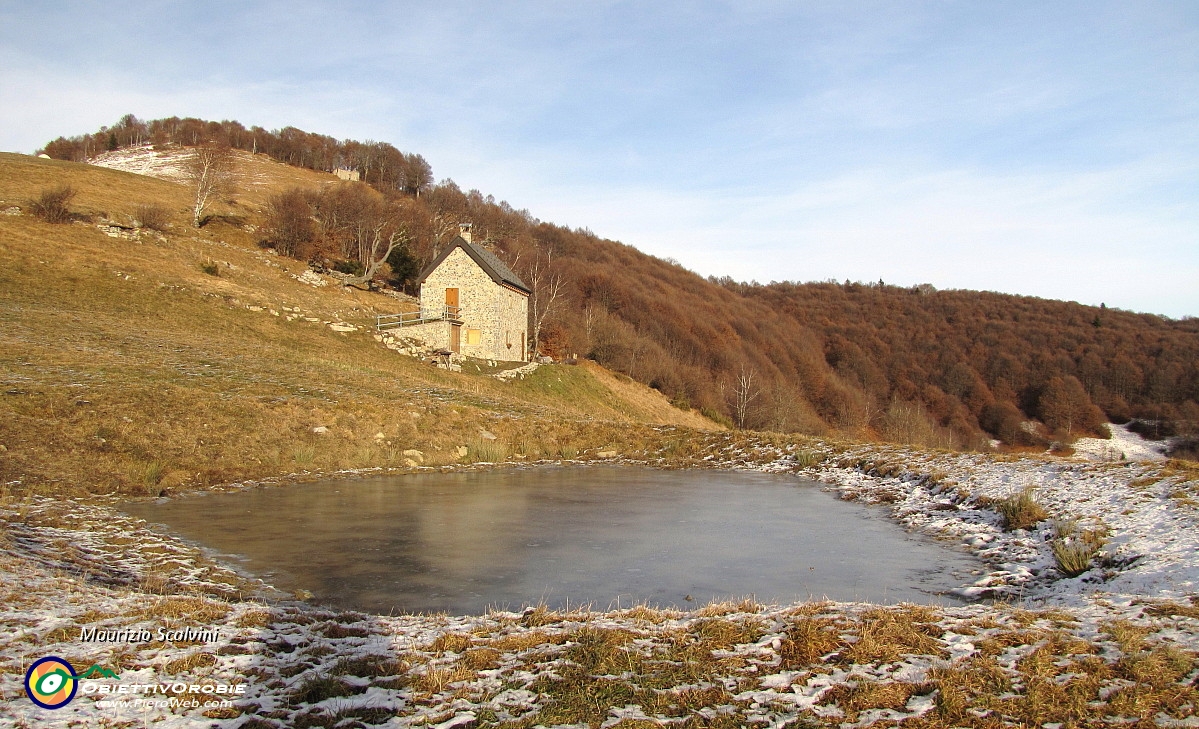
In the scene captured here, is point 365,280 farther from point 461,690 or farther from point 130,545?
point 461,690

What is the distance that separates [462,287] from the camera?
44.8 metres

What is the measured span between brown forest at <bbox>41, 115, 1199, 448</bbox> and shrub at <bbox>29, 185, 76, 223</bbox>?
50.5 ft

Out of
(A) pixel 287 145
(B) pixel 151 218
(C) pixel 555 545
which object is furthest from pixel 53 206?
(A) pixel 287 145

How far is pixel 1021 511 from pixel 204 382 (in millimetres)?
22126

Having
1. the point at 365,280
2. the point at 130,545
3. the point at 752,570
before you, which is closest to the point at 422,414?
the point at 130,545

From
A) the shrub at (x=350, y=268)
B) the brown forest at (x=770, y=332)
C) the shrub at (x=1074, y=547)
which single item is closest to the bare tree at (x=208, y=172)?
the brown forest at (x=770, y=332)

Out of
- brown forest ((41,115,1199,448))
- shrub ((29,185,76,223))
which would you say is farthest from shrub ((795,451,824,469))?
shrub ((29,185,76,223))

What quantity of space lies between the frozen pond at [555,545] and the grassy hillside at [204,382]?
2.54 m

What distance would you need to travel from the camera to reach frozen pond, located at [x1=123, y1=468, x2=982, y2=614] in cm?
895

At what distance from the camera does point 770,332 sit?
11200 cm

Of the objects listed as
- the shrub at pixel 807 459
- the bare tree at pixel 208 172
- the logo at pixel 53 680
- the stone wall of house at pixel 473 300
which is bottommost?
the shrub at pixel 807 459

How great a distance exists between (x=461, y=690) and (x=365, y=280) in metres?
53.2

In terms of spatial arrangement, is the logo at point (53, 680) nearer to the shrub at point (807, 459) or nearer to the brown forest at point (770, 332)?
the shrub at point (807, 459)

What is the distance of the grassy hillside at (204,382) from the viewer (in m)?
16.1
